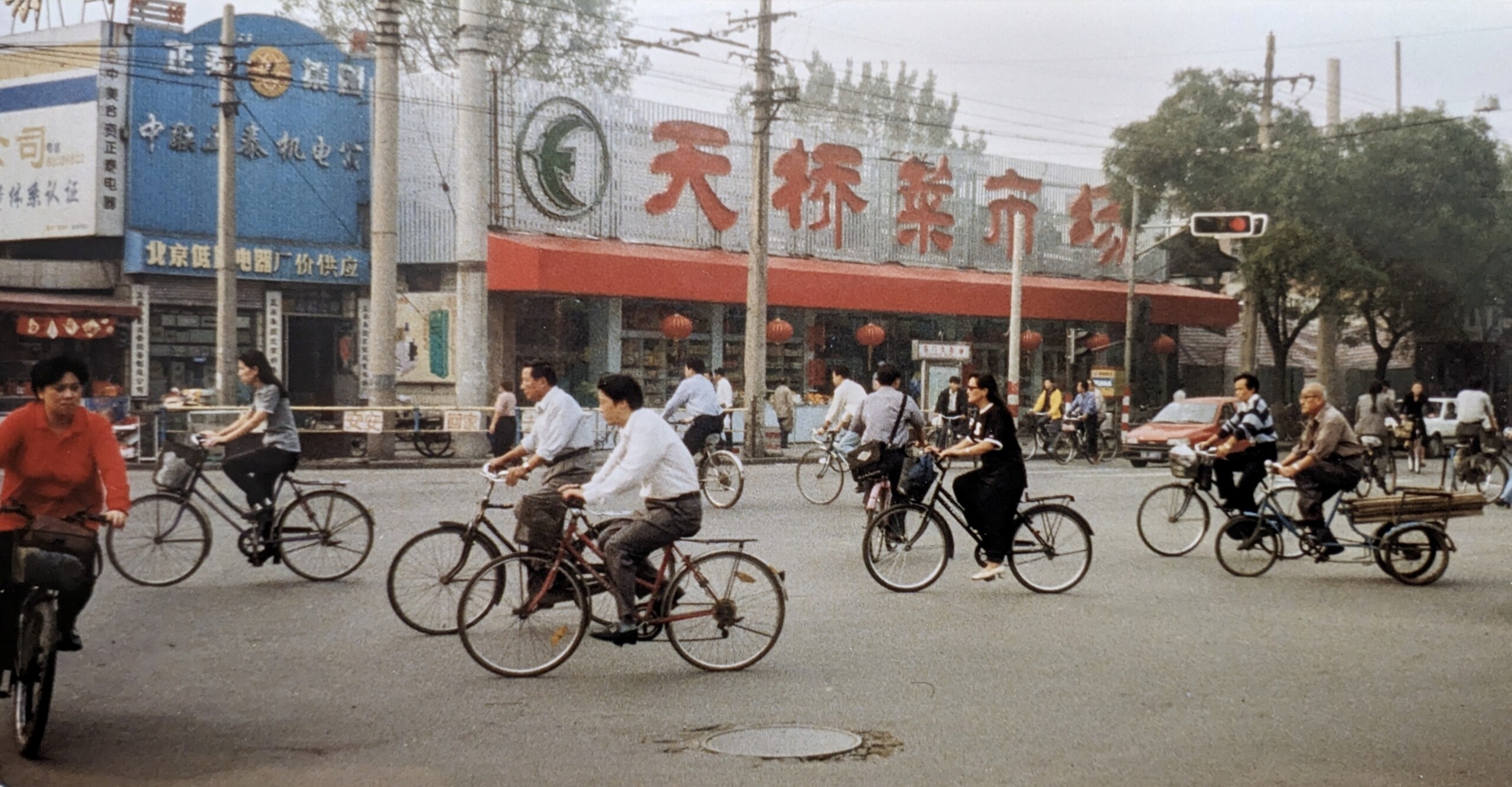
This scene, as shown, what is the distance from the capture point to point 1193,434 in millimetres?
26422

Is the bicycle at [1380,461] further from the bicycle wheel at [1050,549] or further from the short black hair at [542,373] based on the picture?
the short black hair at [542,373]

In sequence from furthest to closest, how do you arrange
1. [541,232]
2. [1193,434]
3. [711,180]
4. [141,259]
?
[711,180] < [541,232] < [1193,434] < [141,259]

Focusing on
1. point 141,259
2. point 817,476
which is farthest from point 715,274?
point 817,476

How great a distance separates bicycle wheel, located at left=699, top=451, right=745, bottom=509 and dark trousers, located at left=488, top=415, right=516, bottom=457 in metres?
6.72

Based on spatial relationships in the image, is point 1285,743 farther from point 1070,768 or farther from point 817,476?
point 817,476

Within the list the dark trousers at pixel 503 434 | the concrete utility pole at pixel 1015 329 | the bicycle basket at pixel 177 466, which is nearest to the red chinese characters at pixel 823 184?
the concrete utility pole at pixel 1015 329

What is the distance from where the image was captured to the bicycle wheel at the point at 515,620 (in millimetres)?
7414

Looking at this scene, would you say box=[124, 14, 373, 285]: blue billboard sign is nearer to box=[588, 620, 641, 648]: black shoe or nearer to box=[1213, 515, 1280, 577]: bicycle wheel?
box=[1213, 515, 1280, 577]: bicycle wheel

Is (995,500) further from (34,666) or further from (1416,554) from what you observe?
(34,666)

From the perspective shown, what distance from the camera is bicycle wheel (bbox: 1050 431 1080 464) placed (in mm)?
28297

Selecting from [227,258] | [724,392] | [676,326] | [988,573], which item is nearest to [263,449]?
[988,573]

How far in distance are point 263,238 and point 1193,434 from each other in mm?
16601

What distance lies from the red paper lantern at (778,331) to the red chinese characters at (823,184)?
12.4 ft

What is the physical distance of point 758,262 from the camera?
84.4 ft
